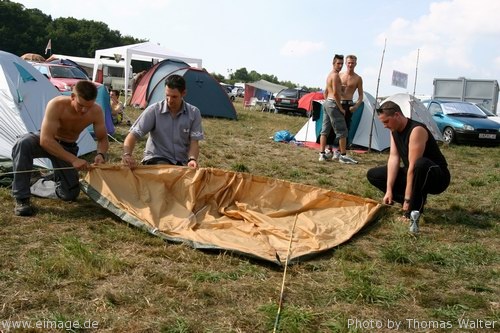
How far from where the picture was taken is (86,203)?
4.45 metres

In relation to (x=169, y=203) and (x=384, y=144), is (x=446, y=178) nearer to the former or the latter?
(x=169, y=203)

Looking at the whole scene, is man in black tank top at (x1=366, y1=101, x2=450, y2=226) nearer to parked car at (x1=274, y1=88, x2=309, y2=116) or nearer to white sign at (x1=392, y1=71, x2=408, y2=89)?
white sign at (x1=392, y1=71, x2=408, y2=89)

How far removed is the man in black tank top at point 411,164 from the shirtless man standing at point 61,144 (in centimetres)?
259

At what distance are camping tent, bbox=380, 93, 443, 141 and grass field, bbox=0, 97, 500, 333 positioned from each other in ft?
22.0

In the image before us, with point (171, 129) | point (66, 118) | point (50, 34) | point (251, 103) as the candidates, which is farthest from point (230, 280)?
point (50, 34)

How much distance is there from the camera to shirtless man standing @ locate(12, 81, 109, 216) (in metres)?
4.00

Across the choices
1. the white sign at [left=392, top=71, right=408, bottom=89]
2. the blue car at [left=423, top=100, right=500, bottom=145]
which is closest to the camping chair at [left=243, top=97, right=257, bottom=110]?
the blue car at [left=423, top=100, right=500, bottom=145]

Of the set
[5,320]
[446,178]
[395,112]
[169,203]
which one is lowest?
[5,320]

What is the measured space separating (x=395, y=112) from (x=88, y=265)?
285cm

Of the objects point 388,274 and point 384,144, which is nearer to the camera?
point 388,274

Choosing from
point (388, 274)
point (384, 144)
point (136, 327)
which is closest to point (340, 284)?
point (388, 274)

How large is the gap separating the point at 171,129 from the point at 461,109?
412 inches

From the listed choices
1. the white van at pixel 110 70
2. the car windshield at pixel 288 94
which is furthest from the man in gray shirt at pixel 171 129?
the white van at pixel 110 70

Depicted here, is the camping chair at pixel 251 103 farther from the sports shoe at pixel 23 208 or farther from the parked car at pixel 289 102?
the sports shoe at pixel 23 208
